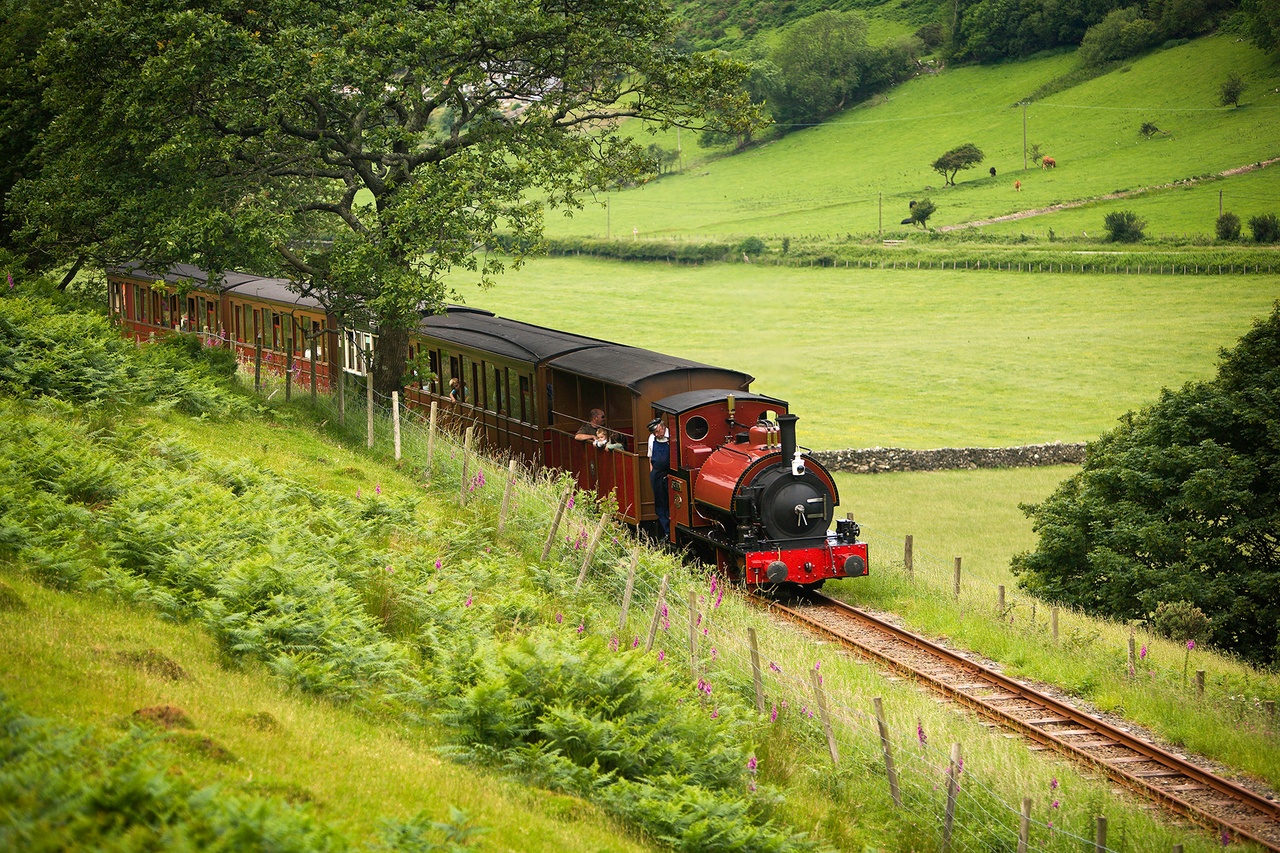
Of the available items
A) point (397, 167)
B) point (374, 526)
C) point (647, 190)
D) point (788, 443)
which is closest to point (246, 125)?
point (397, 167)

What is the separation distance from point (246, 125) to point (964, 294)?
54.5 meters

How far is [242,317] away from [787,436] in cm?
2195

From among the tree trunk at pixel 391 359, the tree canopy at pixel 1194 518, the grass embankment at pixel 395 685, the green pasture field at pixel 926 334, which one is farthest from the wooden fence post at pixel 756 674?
the green pasture field at pixel 926 334

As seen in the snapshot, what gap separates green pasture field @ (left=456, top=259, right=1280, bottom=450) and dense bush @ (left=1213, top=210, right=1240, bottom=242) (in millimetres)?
9241

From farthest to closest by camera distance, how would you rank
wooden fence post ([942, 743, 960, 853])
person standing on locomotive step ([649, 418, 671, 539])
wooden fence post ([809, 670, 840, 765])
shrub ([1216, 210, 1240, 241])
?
shrub ([1216, 210, 1240, 241]), person standing on locomotive step ([649, 418, 671, 539]), wooden fence post ([809, 670, 840, 765]), wooden fence post ([942, 743, 960, 853])

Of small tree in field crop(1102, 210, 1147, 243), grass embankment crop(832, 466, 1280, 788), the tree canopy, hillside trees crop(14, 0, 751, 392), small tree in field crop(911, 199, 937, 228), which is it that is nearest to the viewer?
grass embankment crop(832, 466, 1280, 788)

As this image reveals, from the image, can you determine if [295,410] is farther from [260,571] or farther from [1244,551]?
[1244,551]

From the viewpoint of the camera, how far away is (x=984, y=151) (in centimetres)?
10800

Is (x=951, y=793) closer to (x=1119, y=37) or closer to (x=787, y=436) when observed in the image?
(x=787, y=436)

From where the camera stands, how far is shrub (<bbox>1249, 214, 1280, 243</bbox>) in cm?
6881

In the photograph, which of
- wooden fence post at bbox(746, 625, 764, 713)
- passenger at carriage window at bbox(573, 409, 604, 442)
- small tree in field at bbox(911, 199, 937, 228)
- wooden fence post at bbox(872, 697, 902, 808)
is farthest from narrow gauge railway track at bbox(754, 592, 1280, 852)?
small tree in field at bbox(911, 199, 937, 228)

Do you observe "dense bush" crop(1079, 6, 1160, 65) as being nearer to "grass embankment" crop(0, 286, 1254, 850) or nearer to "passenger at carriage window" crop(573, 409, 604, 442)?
"passenger at carriage window" crop(573, 409, 604, 442)

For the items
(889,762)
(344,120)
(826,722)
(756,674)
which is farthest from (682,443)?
(344,120)

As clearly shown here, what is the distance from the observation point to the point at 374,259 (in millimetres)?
20406
